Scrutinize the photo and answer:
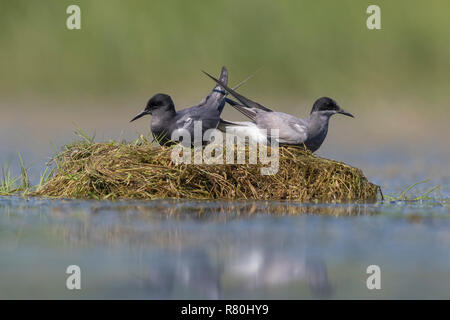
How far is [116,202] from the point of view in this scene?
7.59 m

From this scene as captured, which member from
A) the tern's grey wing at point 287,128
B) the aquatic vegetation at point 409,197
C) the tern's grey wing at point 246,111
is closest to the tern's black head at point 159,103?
the tern's grey wing at point 246,111

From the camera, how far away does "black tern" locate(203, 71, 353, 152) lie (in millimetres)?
9156

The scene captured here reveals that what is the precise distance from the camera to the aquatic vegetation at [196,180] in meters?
7.92

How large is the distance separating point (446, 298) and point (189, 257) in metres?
1.71

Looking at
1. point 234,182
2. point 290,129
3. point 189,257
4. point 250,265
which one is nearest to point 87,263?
point 189,257

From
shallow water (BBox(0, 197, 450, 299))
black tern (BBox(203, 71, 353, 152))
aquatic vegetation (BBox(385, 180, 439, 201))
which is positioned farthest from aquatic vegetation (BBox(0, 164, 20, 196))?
aquatic vegetation (BBox(385, 180, 439, 201))

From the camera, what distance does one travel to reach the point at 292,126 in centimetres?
921

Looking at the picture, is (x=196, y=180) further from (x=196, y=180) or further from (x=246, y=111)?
(x=246, y=111)

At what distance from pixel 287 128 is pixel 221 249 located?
3.84 meters

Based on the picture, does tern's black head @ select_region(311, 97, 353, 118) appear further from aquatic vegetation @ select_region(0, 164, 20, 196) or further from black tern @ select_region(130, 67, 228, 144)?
aquatic vegetation @ select_region(0, 164, 20, 196)

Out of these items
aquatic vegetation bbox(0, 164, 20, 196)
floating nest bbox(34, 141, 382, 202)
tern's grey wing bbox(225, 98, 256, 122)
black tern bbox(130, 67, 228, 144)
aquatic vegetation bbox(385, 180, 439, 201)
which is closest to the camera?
floating nest bbox(34, 141, 382, 202)

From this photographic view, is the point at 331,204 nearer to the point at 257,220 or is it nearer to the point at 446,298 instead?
the point at 257,220

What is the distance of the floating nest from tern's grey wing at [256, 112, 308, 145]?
2.20 ft
